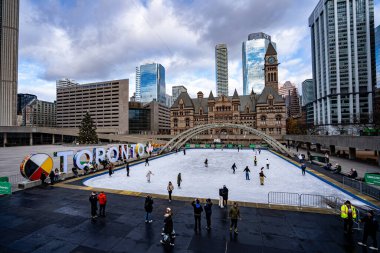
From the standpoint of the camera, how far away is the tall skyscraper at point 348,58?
4865 inches

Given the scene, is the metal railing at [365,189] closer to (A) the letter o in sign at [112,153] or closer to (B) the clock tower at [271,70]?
(A) the letter o in sign at [112,153]

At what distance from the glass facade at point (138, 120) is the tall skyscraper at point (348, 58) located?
132367 mm

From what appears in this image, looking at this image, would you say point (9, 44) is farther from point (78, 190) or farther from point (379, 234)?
point (379, 234)

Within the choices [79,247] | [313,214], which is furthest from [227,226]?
[79,247]

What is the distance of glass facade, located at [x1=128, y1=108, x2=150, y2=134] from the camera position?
470 feet

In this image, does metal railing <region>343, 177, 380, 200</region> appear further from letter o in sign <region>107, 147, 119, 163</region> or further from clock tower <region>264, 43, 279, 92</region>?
clock tower <region>264, 43, 279, 92</region>

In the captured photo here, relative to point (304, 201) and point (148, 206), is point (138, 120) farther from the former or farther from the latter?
point (148, 206)

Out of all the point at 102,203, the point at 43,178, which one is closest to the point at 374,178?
the point at 102,203

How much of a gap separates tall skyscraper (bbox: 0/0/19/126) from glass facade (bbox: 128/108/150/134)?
251 feet

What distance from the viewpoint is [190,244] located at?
8.75m

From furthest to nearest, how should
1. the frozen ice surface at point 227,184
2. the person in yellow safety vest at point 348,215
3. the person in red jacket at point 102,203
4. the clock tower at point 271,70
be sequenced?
1. the clock tower at point 271,70
2. the frozen ice surface at point 227,184
3. the person in red jacket at point 102,203
4. the person in yellow safety vest at point 348,215

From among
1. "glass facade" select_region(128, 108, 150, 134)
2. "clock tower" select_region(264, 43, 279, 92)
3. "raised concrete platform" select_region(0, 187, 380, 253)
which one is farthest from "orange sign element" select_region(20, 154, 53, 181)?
"glass facade" select_region(128, 108, 150, 134)

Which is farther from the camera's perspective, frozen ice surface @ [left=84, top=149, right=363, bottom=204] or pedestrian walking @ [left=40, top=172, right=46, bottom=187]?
pedestrian walking @ [left=40, top=172, right=46, bottom=187]

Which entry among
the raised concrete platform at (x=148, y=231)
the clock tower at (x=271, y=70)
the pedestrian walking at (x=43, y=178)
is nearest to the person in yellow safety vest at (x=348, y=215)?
the raised concrete platform at (x=148, y=231)
